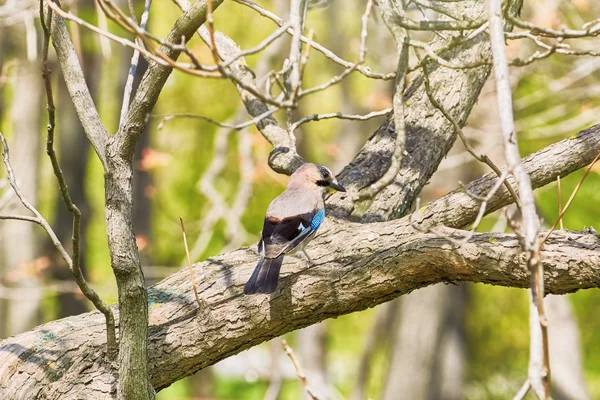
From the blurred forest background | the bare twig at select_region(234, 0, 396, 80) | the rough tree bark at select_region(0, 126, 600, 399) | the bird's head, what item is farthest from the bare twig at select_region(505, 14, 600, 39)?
the blurred forest background

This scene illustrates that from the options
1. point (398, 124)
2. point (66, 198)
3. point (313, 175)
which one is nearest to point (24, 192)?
point (313, 175)

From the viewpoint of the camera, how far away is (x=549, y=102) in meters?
12.3

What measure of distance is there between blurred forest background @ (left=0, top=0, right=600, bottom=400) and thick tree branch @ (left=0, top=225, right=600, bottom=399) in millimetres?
3904

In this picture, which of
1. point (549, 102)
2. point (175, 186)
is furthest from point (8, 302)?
point (549, 102)

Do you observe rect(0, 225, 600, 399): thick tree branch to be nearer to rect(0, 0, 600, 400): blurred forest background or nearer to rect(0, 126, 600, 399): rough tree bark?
rect(0, 126, 600, 399): rough tree bark

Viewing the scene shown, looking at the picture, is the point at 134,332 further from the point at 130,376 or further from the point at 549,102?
the point at 549,102

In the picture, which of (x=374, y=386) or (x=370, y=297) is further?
(x=374, y=386)

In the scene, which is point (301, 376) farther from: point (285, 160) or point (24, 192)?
point (24, 192)

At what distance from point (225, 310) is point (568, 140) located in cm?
208

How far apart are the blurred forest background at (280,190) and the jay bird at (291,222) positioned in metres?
3.03

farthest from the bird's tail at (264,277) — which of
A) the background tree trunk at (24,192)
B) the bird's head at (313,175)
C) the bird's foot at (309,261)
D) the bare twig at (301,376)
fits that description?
the background tree trunk at (24,192)

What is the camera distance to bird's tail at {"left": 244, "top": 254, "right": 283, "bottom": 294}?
3.78m

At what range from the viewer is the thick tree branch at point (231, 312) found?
3732 millimetres

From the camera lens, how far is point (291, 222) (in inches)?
183
